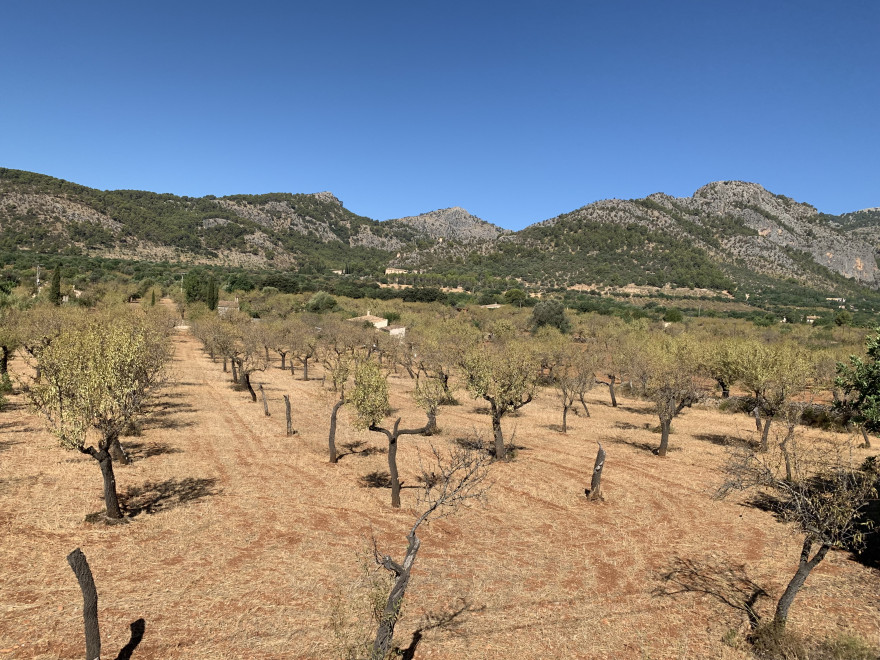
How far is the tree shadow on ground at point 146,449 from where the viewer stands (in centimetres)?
2278

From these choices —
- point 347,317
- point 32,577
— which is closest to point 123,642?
point 32,577

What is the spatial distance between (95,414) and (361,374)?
10151 mm

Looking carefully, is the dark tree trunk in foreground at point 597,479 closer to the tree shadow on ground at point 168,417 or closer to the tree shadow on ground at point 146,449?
the tree shadow on ground at point 146,449

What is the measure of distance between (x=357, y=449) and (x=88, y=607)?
57.7ft

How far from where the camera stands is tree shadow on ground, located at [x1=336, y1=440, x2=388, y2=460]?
25.8 metres

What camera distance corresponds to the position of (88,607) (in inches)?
365

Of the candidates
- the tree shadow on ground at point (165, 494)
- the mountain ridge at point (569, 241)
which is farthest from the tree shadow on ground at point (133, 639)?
the mountain ridge at point (569, 241)

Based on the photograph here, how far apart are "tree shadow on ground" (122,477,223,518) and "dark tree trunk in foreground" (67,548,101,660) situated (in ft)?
26.9

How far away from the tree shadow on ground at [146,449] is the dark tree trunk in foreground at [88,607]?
1482cm

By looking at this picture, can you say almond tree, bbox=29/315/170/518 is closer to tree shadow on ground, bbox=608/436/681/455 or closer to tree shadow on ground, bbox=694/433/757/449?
tree shadow on ground, bbox=608/436/681/455

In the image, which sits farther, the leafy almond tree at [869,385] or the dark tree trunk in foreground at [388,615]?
the leafy almond tree at [869,385]

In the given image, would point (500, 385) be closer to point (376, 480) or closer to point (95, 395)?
point (376, 480)

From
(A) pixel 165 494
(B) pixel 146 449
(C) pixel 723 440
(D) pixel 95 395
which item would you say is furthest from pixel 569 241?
(D) pixel 95 395

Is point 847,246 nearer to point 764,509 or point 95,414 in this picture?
point 764,509
